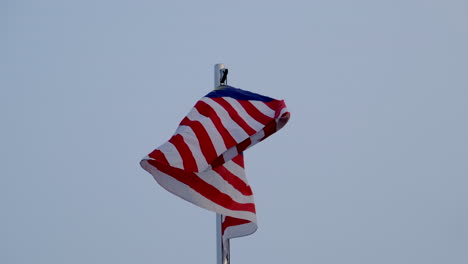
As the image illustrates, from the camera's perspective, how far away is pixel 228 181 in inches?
419

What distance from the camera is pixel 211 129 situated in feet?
35.7

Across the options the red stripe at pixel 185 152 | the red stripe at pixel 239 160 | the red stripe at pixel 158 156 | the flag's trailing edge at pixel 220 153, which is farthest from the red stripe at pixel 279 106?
the red stripe at pixel 158 156

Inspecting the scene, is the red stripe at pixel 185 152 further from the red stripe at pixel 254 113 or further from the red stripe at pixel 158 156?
the red stripe at pixel 254 113

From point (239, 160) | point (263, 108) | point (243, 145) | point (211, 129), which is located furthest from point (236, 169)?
point (263, 108)

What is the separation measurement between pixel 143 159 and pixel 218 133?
4.06ft

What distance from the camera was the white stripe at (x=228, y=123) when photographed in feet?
35.9

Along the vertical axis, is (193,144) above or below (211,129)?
below

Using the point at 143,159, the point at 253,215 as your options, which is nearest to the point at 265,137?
the point at 253,215

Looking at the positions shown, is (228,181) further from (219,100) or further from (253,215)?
(219,100)

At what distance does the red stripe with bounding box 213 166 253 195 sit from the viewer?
1064 cm

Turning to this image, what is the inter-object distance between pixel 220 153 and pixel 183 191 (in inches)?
27.1

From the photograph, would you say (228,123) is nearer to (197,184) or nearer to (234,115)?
(234,115)

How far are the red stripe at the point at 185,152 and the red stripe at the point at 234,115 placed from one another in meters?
0.93

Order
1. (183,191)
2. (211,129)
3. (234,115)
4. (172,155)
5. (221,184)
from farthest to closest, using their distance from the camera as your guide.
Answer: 1. (234,115)
2. (211,129)
3. (221,184)
4. (183,191)
5. (172,155)
